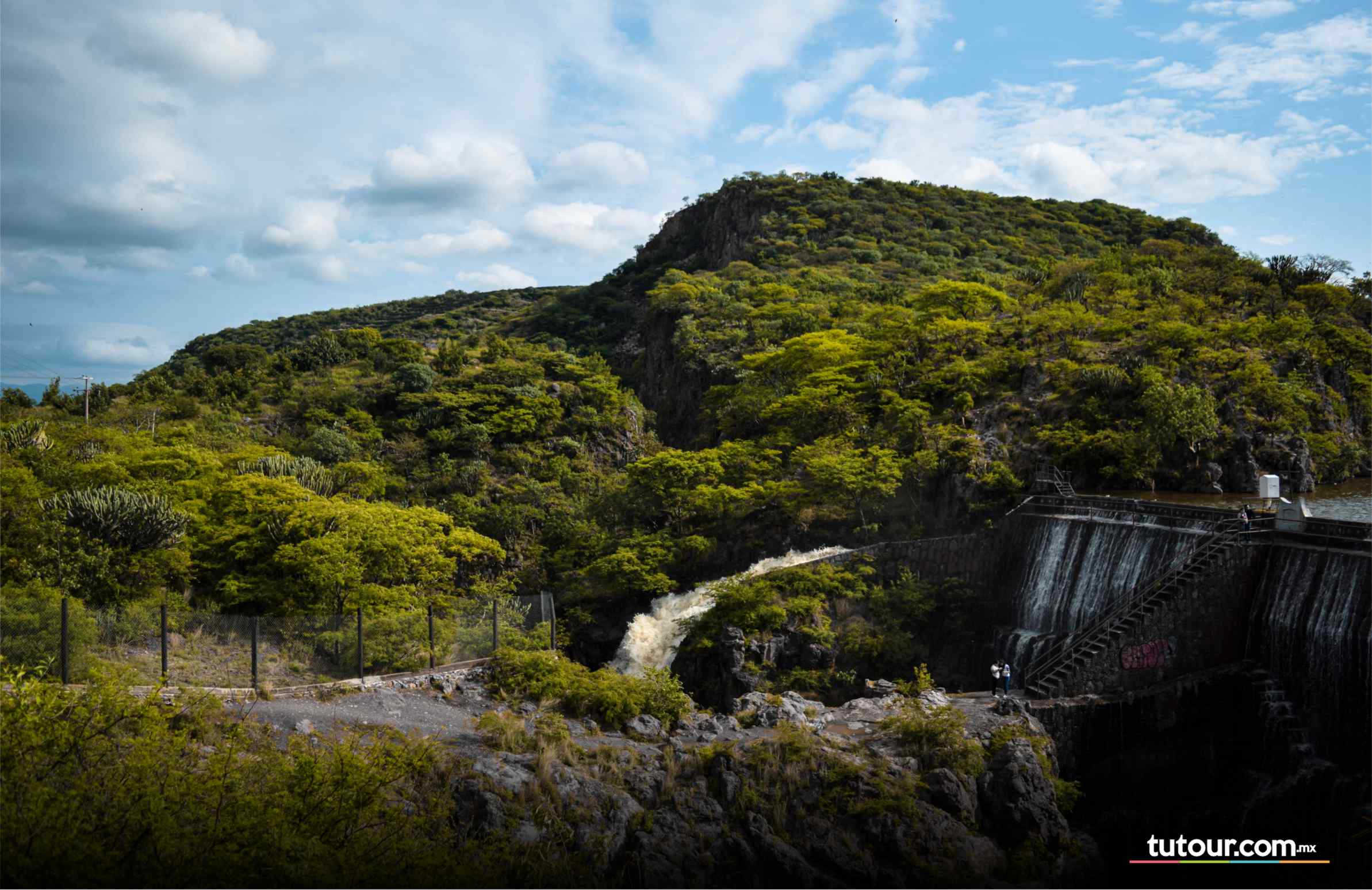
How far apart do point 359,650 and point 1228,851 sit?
20231 mm

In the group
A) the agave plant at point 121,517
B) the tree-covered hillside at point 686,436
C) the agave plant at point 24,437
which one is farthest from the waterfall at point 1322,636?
the agave plant at point 24,437

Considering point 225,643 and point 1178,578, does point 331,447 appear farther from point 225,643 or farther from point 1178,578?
point 1178,578

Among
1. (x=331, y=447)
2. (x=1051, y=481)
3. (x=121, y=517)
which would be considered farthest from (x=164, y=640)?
(x=1051, y=481)

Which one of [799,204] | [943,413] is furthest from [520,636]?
[799,204]

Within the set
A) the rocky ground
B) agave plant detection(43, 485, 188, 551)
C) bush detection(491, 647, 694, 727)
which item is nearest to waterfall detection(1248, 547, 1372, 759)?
the rocky ground

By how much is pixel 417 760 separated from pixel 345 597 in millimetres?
11042

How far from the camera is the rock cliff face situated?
14.9 meters

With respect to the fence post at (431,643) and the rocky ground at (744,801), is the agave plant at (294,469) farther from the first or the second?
the rocky ground at (744,801)

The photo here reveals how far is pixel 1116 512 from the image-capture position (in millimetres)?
25969

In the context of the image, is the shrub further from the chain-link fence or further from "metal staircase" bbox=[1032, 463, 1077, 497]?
"metal staircase" bbox=[1032, 463, 1077, 497]

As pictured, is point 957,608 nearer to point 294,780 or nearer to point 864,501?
point 864,501

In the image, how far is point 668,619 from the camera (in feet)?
110

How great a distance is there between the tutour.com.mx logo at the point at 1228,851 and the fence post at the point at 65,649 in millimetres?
22485

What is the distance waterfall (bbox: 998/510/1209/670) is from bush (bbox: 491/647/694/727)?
10.6 metres
